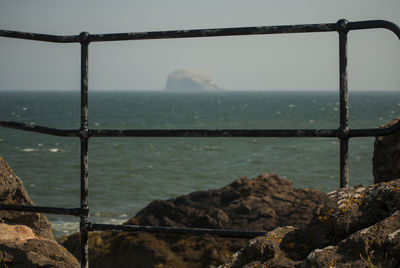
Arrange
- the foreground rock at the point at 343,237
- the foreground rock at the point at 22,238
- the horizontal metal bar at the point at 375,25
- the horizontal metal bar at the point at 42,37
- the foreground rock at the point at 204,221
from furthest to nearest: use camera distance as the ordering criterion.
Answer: the foreground rock at the point at 204,221
the horizontal metal bar at the point at 42,37
the foreground rock at the point at 22,238
the horizontal metal bar at the point at 375,25
the foreground rock at the point at 343,237

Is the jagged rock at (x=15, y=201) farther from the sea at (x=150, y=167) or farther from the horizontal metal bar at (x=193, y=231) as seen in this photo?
the sea at (x=150, y=167)

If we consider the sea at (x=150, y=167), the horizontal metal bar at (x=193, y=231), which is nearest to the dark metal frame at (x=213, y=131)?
the horizontal metal bar at (x=193, y=231)

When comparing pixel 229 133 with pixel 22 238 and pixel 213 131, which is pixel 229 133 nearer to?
pixel 213 131

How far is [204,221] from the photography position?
364 inches

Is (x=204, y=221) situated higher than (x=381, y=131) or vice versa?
(x=381, y=131)

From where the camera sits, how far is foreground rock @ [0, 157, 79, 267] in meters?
2.44

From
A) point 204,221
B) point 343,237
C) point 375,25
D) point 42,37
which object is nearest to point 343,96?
point 375,25

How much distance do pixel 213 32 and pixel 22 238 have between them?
1495mm

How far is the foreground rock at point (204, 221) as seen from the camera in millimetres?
7297

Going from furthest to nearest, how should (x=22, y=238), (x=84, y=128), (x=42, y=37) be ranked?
1. (x=22, y=238)
2. (x=42, y=37)
3. (x=84, y=128)

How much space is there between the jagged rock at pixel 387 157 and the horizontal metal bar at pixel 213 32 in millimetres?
425

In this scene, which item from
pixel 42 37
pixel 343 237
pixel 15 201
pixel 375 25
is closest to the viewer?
pixel 343 237

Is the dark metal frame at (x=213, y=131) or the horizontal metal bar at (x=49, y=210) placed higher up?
the dark metal frame at (x=213, y=131)

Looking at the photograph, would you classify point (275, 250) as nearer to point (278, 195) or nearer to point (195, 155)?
point (278, 195)
